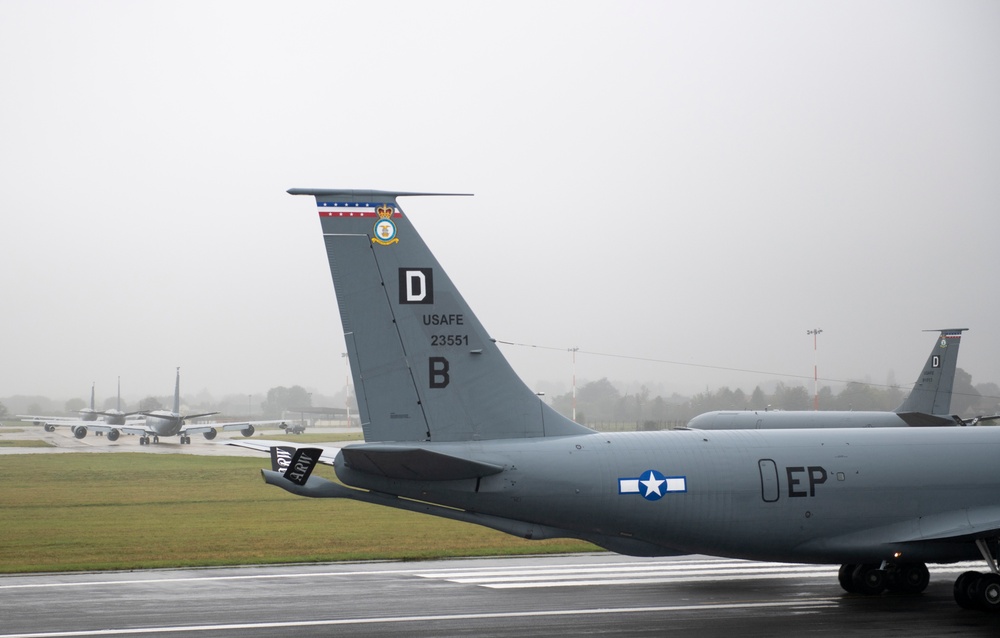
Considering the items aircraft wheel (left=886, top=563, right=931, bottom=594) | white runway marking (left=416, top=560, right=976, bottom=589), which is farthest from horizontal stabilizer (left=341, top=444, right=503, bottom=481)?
aircraft wheel (left=886, top=563, right=931, bottom=594)

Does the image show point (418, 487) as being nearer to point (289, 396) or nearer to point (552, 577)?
point (552, 577)

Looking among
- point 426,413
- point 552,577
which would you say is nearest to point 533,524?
point 426,413

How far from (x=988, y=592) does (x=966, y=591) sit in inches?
15.3

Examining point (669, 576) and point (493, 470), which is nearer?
point (493, 470)

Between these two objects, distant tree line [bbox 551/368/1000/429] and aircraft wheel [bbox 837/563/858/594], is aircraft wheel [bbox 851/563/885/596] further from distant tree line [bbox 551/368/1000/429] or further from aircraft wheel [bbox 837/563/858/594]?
distant tree line [bbox 551/368/1000/429]

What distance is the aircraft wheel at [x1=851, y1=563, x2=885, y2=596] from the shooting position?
65.0ft

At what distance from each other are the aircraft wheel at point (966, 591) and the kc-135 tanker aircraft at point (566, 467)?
28 millimetres

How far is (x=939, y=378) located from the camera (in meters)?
40.8

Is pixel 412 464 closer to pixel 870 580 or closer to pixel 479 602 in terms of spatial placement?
pixel 479 602

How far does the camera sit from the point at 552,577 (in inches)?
888

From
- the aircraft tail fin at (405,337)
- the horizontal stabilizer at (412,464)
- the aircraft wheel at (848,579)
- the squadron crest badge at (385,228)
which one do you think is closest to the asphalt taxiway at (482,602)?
the aircraft wheel at (848,579)

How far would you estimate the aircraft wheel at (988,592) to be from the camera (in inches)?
695

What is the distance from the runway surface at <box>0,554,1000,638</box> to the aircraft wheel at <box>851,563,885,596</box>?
0.23 m

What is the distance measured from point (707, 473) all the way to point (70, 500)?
33.9 meters
